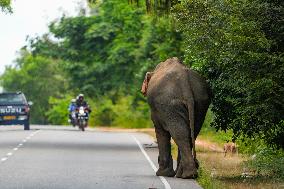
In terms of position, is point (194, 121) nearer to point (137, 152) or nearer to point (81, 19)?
point (137, 152)

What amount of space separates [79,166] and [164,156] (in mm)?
3657

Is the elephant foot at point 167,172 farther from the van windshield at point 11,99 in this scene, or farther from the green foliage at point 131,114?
the green foliage at point 131,114

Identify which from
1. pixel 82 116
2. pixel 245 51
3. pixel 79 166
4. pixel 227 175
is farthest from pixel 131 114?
pixel 245 51

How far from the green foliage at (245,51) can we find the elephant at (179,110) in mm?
539

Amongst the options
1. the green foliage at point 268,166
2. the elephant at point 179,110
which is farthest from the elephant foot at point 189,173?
the green foliage at point 268,166

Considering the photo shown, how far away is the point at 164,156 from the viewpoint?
800 inches

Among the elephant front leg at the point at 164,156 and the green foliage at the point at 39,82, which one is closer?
the elephant front leg at the point at 164,156

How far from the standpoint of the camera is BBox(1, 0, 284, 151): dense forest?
18422 millimetres

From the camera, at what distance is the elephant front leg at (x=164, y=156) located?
20.3 meters

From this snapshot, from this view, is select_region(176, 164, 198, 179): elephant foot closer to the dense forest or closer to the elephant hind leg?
the elephant hind leg

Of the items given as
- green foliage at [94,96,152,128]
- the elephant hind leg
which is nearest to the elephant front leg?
the elephant hind leg

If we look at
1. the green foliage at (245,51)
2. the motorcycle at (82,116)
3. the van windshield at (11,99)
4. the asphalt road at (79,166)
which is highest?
the green foliage at (245,51)

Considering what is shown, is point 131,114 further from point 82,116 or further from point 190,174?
point 190,174

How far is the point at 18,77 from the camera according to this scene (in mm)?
112438
